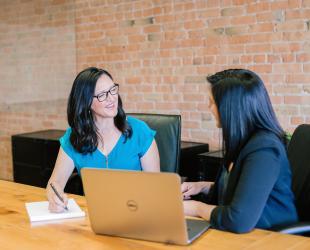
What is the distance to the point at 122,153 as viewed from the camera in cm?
242

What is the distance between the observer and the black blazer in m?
1.58

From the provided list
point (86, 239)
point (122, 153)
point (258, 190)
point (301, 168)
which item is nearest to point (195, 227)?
point (258, 190)

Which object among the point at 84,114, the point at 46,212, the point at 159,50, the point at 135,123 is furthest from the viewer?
the point at 159,50

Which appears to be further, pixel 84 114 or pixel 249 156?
pixel 84 114

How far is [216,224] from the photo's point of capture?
63.9 inches

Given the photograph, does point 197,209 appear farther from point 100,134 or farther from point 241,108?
point 100,134

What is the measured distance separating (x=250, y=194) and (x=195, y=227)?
0.68 feet

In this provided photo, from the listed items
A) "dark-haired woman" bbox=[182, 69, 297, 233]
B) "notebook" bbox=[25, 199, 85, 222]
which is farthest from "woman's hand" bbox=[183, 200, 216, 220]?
"notebook" bbox=[25, 199, 85, 222]

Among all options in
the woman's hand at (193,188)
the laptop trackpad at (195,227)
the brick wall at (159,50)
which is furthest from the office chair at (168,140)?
the brick wall at (159,50)

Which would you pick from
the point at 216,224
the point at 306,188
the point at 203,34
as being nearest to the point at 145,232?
the point at 216,224

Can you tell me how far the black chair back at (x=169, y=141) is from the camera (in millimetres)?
2521

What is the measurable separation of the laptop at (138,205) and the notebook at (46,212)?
0.84 feet

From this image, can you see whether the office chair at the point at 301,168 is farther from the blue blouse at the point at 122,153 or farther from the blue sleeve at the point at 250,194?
the blue blouse at the point at 122,153

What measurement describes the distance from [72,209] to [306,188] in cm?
95
